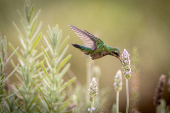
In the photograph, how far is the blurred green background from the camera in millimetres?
2758

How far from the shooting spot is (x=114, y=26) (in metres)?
3.07

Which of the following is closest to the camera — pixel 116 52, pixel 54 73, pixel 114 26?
pixel 54 73

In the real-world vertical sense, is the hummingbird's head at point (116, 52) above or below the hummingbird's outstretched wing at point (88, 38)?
below

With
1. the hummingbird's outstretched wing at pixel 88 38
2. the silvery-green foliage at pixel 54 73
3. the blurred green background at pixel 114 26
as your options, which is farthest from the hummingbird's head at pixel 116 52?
the blurred green background at pixel 114 26

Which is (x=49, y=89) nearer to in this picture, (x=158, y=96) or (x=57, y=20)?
(x=158, y=96)

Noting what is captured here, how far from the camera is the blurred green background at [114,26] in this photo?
2.76 metres

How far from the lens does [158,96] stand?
0.80m

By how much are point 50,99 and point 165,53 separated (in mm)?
2593

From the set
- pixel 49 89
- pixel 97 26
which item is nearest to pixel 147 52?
pixel 97 26

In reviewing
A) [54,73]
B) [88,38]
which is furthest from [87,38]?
[54,73]

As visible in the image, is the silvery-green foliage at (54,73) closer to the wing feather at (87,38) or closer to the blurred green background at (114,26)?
the wing feather at (87,38)

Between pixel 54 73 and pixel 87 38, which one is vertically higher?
pixel 87 38

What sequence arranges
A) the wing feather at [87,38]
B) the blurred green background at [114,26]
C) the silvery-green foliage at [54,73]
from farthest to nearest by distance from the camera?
the blurred green background at [114,26] < the wing feather at [87,38] < the silvery-green foliage at [54,73]

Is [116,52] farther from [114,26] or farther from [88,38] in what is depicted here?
[114,26]
